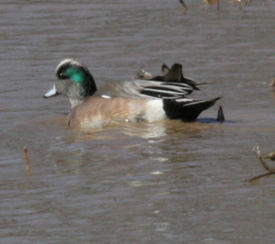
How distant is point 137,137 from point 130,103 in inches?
33.7

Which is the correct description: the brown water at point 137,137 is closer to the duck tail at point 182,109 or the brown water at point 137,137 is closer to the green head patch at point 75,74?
the duck tail at point 182,109

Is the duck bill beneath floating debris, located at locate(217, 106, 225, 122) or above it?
above

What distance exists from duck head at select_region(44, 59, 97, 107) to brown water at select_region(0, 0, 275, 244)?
0.28m

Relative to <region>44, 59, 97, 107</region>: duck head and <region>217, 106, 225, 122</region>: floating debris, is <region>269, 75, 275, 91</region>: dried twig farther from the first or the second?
<region>44, 59, 97, 107</region>: duck head

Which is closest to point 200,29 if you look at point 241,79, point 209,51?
point 209,51

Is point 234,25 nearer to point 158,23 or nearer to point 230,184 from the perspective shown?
point 158,23

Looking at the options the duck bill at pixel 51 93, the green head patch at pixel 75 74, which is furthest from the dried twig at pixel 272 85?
the duck bill at pixel 51 93

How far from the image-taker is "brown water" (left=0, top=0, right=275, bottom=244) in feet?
17.6

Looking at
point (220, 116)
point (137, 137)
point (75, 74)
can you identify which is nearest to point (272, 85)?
point (220, 116)

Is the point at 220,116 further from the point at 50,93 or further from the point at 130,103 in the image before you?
the point at 50,93

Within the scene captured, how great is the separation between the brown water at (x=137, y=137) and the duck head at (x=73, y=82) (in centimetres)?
28

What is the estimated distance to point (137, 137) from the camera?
26.5 ft

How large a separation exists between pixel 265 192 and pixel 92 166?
1.58 meters

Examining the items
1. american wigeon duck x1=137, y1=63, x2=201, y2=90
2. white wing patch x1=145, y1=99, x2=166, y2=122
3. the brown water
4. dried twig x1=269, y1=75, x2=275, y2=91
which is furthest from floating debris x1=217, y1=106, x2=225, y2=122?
dried twig x1=269, y1=75, x2=275, y2=91
